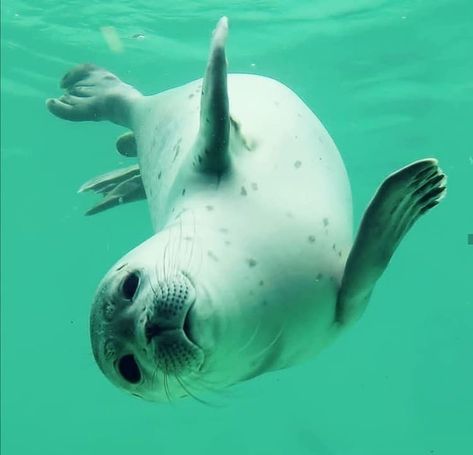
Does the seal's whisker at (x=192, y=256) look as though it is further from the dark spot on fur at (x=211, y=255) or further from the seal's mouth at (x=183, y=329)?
the seal's mouth at (x=183, y=329)

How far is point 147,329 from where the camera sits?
2.42m

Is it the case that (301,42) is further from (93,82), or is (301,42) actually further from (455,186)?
(455,186)

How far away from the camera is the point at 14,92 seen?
1806cm

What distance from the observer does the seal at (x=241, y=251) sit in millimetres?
2506

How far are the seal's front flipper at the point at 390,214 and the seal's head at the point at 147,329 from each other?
2.91 feet

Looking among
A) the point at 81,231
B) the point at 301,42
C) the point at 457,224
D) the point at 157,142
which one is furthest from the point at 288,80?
the point at 81,231

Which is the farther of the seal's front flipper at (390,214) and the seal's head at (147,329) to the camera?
the seal's front flipper at (390,214)

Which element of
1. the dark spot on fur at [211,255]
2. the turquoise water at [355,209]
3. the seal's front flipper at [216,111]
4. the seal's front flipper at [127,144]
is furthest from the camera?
the turquoise water at [355,209]

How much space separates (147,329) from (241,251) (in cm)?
76

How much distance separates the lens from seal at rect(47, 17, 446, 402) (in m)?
2.51

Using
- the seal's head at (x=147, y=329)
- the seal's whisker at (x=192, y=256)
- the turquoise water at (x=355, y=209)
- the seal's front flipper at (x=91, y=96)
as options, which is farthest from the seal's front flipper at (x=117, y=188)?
the seal's head at (x=147, y=329)

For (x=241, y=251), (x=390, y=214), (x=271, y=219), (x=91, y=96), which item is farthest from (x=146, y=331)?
(x=91, y=96)

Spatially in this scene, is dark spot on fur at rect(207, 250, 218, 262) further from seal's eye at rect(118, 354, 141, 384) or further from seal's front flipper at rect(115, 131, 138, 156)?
seal's front flipper at rect(115, 131, 138, 156)

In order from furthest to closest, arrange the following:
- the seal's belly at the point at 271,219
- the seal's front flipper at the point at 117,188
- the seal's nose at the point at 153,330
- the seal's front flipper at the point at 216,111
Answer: the seal's front flipper at the point at 117,188
the seal's front flipper at the point at 216,111
the seal's belly at the point at 271,219
the seal's nose at the point at 153,330
